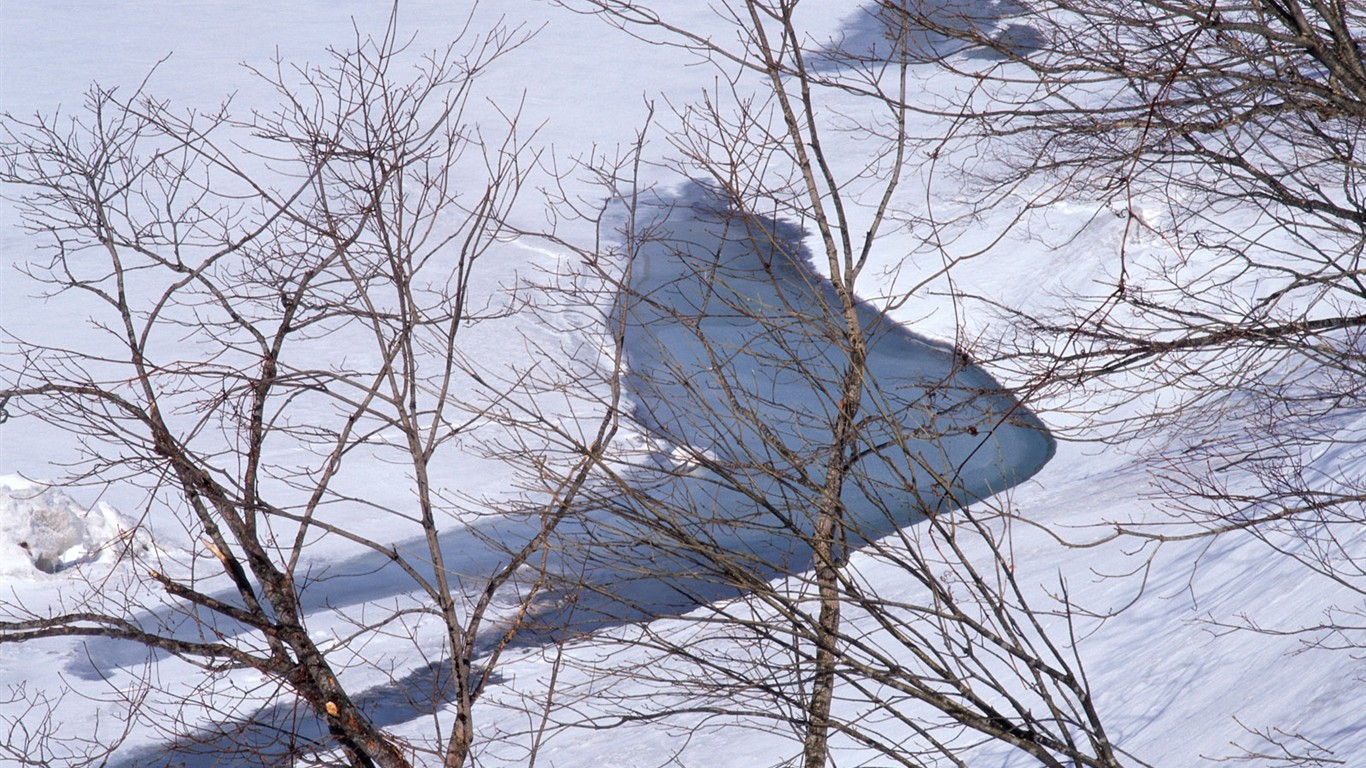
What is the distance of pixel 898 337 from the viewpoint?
14367mm

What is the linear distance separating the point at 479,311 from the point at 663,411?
3246 millimetres

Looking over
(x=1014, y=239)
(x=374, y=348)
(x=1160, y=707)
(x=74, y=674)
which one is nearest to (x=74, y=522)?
(x=74, y=674)

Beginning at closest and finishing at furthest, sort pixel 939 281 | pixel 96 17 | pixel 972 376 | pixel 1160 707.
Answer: pixel 1160 707
pixel 972 376
pixel 939 281
pixel 96 17

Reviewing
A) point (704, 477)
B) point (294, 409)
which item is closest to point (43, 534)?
point (294, 409)

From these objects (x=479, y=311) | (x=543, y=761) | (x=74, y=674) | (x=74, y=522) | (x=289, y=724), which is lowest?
(x=543, y=761)

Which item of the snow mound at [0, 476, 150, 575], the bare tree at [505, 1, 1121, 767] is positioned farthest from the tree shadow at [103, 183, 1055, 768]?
the snow mound at [0, 476, 150, 575]

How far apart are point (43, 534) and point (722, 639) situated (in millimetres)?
7781

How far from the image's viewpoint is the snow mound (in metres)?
9.88

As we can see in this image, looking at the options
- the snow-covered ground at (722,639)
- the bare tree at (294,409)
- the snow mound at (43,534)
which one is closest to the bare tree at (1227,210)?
the snow-covered ground at (722,639)

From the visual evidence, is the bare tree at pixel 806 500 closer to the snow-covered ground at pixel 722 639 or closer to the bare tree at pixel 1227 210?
the snow-covered ground at pixel 722 639

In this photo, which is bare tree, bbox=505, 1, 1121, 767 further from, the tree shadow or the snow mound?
the snow mound

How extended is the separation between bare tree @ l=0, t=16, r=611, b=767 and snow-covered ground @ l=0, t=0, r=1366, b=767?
0.26 metres

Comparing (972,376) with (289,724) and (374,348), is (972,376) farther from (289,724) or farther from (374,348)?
(289,724)

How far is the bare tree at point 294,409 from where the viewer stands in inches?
200
